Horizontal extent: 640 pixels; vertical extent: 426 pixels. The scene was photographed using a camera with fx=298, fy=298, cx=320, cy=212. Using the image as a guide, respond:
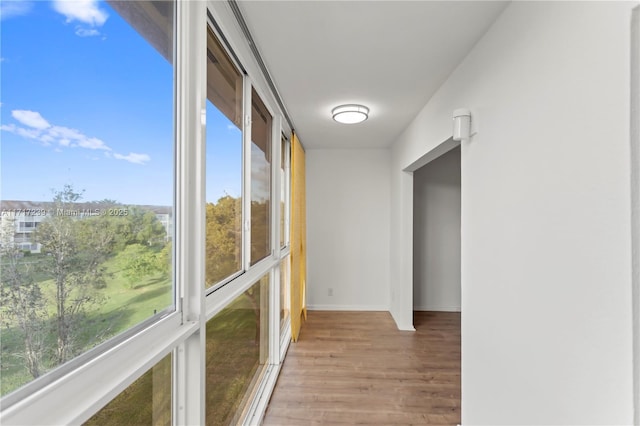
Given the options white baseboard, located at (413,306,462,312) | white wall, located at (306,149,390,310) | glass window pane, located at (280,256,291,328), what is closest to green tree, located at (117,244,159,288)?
glass window pane, located at (280,256,291,328)

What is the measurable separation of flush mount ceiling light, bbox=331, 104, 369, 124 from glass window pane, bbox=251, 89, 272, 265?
0.66 meters

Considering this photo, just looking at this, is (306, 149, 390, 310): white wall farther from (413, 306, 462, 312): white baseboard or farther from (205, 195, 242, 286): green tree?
(205, 195, 242, 286): green tree

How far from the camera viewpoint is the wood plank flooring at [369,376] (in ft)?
7.23

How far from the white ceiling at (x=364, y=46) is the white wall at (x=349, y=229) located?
5.95 feet

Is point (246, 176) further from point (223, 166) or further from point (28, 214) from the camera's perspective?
point (28, 214)

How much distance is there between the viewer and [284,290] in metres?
3.84

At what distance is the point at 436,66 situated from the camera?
204 centimetres

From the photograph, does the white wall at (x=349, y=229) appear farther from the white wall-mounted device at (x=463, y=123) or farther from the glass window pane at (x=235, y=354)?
the white wall-mounted device at (x=463, y=123)

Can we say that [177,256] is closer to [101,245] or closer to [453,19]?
[101,245]

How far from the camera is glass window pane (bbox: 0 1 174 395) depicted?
0.55 metres

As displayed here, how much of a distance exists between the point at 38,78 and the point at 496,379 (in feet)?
6.82

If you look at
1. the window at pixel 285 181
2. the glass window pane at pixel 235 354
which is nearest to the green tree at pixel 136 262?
the glass window pane at pixel 235 354

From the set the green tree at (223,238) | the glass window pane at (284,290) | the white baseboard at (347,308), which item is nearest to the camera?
the green tree at (223,238)

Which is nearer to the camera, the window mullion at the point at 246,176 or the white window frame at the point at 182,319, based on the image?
the white window frame at the point at 182,319
